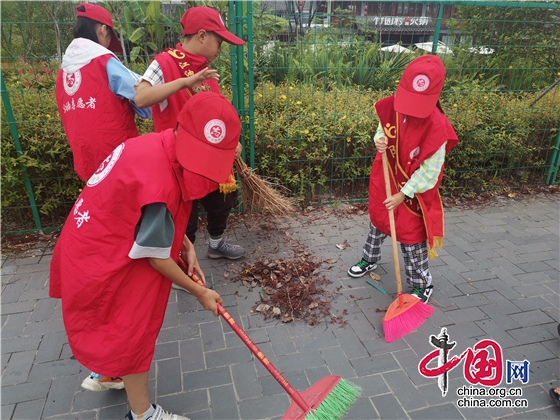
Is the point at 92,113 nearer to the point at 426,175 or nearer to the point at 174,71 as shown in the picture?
the point at 174,71

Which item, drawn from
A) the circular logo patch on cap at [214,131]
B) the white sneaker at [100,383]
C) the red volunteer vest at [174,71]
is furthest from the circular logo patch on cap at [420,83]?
the white sneaker at [100,383]

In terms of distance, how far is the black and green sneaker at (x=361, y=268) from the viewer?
336 centimetres

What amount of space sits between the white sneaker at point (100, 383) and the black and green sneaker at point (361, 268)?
1.91 m

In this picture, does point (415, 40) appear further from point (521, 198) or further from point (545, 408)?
point (545, 408)

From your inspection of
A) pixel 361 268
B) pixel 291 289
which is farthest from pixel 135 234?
pixel 361 268

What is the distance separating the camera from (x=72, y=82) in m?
2.57

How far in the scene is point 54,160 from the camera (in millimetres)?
3869

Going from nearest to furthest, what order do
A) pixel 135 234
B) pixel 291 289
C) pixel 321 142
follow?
pixel 135 234
pixel 291 289
pixel 321 142

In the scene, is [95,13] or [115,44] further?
[115,44]

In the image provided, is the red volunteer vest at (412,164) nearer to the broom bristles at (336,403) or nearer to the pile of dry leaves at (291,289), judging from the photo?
the pile of dry leaves at (291,289)

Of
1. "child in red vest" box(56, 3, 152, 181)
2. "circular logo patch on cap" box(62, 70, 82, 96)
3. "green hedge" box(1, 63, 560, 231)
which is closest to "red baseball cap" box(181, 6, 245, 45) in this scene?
"child in red vest" box(56, 3, 152, 181)

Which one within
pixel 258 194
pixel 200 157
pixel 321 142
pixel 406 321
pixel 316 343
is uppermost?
pixel 200 157

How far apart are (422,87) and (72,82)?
2.20 meters

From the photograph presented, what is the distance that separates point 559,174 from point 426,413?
15.6 feet
